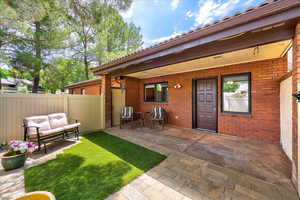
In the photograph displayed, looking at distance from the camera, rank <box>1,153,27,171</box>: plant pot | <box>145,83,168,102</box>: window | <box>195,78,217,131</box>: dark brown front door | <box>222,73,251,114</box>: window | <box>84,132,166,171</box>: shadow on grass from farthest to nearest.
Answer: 1. <box>145,83,168,102</box>: window
2. <box>195,78,217,131</box>: dark brown front door
3. <box>222,73,251,114</box>: window
4. <box>84,132,166,171</box>: shadow on grass
5. <box>1,153,27,171</box>: plant pot

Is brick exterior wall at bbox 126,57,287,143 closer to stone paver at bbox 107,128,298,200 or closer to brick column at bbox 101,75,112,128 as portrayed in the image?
stone paver at bbox 107,128,298,200

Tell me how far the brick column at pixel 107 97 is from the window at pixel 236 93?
4.72 metres

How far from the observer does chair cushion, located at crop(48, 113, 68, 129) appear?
354cm

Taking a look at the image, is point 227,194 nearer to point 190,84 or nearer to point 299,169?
point 299,169

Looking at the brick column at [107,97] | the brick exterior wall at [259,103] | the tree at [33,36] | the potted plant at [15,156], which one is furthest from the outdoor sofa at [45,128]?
the brick exterior wall at [259,103]

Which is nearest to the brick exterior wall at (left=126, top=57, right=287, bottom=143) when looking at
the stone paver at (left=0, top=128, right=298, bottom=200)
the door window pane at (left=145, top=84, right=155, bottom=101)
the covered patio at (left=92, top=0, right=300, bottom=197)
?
the covered patio at (left=92, top=0, right=300, bottom=197)

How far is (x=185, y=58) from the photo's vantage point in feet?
9.46

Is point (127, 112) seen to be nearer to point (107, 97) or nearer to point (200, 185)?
point (107, 97)

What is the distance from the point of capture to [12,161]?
2.24 metres

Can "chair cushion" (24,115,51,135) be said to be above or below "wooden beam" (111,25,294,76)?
below

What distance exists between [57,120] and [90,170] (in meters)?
2.41

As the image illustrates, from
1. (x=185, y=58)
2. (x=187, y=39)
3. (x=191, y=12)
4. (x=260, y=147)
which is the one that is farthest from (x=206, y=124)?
(x=191, y=12)

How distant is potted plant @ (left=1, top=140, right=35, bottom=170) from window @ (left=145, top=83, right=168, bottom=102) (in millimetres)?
5058

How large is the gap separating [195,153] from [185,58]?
7.76ft
